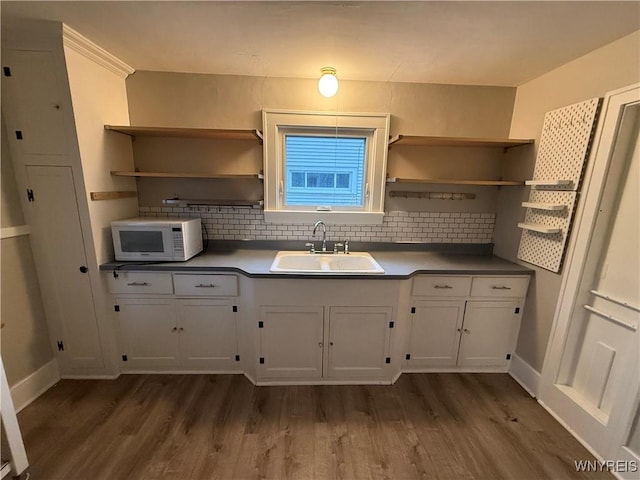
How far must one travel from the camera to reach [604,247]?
5.36ft

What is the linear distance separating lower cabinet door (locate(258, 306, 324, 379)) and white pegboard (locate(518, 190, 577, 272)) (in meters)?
1.61

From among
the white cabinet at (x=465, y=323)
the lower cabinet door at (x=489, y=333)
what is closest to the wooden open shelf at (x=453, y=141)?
the white cabinet at (x=465, y=323)

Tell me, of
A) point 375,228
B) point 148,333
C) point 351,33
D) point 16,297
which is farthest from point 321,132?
point 16,297

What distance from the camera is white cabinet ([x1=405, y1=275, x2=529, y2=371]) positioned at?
6.86 ft

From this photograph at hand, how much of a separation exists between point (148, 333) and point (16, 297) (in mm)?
805

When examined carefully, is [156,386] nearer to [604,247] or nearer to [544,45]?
[604,247]

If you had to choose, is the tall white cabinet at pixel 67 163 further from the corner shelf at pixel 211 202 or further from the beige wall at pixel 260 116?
the corner shelf at pixel 211 202

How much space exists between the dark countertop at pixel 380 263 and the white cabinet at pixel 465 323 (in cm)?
7

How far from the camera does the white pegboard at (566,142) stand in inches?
64.9

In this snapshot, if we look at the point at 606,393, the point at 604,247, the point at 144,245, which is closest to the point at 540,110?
the point at 604,247

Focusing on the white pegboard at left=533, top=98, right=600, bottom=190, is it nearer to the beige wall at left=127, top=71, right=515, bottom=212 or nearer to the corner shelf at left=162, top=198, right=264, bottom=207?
the beige wall at left=127, top=71, right=515, bottom=212

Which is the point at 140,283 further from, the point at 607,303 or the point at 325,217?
the point at 607,303

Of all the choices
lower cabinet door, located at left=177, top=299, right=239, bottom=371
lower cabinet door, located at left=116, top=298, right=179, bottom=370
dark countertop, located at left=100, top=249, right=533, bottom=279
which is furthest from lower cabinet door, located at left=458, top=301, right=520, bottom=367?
lower cabinet door, located at left=116, top=298, right=179, bottom=370

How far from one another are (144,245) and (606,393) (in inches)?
122
